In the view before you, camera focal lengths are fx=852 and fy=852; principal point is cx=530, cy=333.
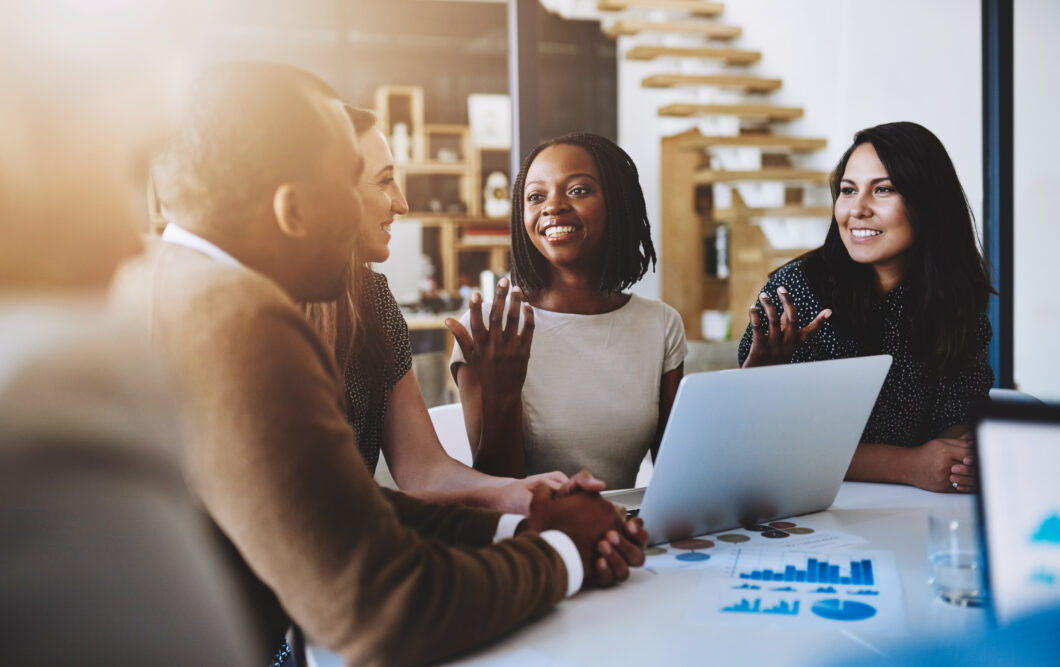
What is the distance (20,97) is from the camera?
79 centimetres

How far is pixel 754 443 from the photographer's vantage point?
106cm

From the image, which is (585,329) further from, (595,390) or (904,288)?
(904,288)

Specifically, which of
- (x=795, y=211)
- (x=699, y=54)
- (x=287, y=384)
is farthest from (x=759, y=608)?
(x=699, y=54)

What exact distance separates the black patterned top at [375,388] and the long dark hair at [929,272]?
866 millimetres

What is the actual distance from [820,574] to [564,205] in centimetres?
92

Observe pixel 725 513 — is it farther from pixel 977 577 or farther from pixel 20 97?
pixel 20 97

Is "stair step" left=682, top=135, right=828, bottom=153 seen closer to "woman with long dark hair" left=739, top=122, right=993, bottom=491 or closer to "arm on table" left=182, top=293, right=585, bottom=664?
"woman with long dark hair" left=739, top=122, right=993, bottom=491

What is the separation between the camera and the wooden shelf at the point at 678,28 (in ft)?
14.6

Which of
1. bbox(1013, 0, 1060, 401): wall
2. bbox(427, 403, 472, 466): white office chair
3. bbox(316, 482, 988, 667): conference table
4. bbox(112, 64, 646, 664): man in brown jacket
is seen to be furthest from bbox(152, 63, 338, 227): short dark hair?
bbox(1013, 0, 1060, 401): wall

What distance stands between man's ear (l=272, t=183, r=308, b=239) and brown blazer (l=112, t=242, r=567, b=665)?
0.08 m

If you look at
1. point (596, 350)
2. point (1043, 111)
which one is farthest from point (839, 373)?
point (1043, 111)

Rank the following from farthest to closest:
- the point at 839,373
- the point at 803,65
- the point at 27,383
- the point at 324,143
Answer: the point at 803,65, the point at 839,373, the point at 324,143, the point at 27,383

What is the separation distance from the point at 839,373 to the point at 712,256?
423 cm

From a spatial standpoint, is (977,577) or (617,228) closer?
(977,577)
